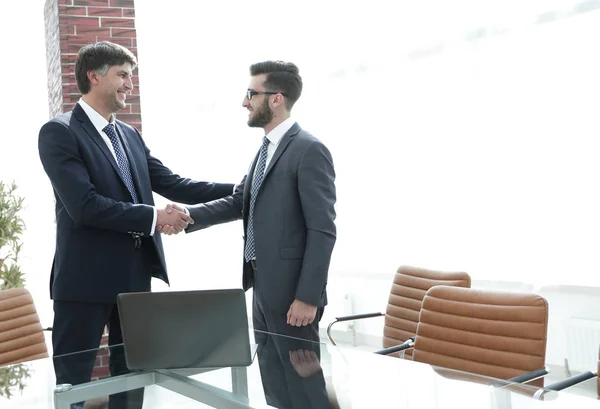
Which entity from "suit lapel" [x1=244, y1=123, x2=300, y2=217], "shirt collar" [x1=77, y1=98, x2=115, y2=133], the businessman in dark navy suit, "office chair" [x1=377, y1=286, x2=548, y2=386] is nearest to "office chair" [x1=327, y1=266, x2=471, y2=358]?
"office chair" [x1=377, y1=286, x2=548, y2=386]

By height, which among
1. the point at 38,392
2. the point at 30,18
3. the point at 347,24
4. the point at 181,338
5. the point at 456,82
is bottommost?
the point at 38,392

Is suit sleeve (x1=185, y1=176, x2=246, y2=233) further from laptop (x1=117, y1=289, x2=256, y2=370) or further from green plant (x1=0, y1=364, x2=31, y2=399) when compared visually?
laptop (x1=117, y1=289, x2=256, y2=370)

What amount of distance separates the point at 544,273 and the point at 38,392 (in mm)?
2802

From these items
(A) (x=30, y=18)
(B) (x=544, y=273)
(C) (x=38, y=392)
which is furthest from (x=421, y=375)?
(A) (x=30, y=18)

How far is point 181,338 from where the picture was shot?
1.77m

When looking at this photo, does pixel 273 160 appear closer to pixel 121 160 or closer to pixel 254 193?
Answer: pixel 254 193

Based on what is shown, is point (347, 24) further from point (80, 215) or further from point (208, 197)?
point (80, 215)

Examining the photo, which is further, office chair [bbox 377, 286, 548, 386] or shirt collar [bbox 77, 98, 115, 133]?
shirt collar [bbox 77, 98, 115, 133]

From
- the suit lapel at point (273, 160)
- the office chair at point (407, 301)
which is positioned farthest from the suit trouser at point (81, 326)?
the office chair at point (407, 301)

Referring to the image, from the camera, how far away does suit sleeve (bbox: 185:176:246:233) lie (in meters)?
3.11

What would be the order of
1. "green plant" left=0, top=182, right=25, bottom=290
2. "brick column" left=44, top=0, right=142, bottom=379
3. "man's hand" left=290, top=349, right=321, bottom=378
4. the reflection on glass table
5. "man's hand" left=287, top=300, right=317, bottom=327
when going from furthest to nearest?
1. "green plant" left=0, top=182, right=25, bottom=290
2. "brick column" left=44, top=0, right=142, bottom=379
3. "man's hand" left=287, top=300, right=317, bottom=327
4. "man's hand" left=290, top=349, right=321, bottom=378
5. the reflection on glass table

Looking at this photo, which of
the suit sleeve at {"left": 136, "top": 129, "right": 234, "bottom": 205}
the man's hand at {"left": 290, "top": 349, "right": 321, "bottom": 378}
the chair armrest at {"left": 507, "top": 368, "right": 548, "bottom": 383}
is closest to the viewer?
the man's hand at {"left": 290, "top": 349, "right": 321, "bottom": 378}

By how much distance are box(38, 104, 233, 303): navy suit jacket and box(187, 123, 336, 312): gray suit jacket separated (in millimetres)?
Result: 446

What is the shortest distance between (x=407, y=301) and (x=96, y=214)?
142cm
